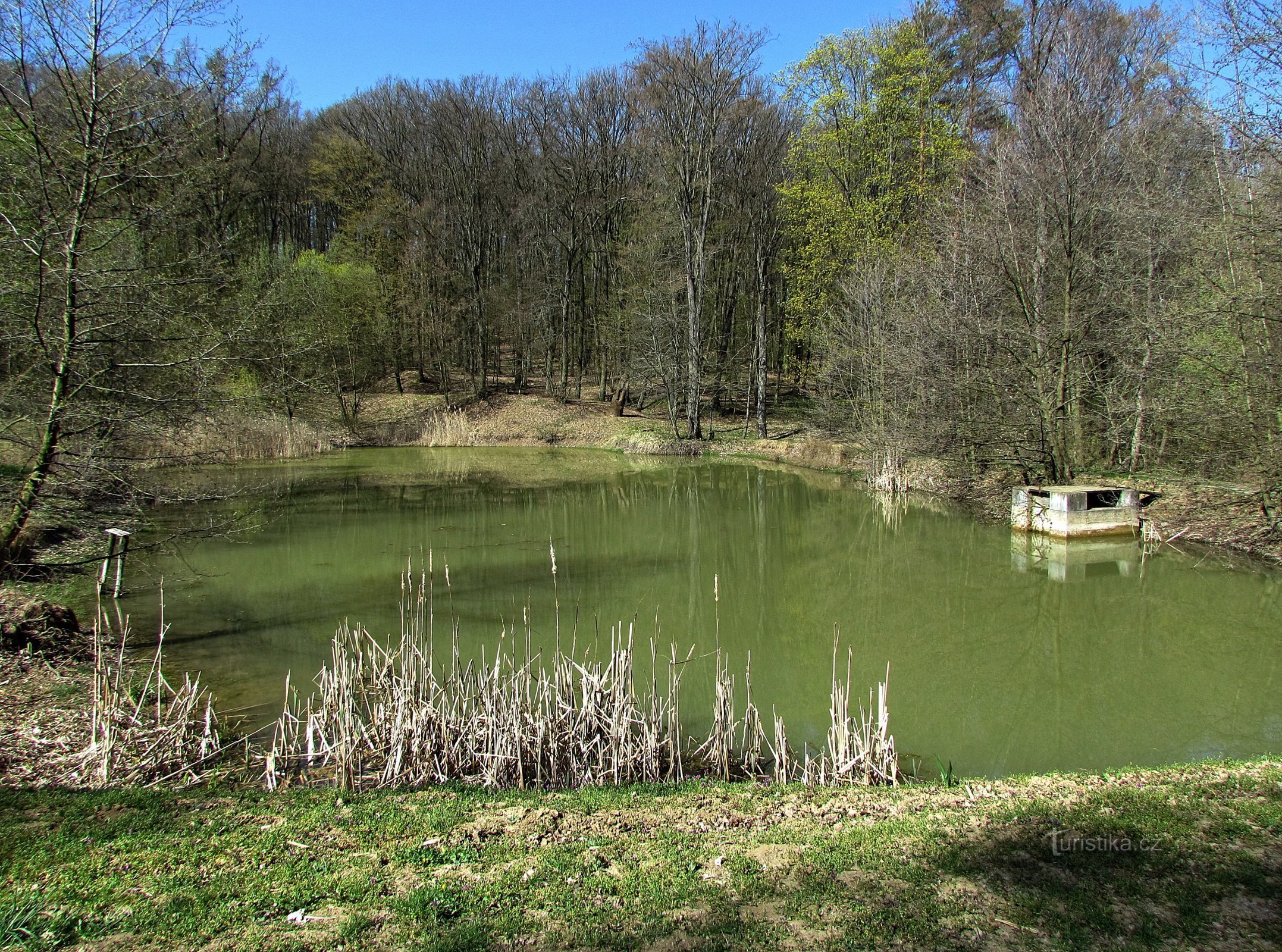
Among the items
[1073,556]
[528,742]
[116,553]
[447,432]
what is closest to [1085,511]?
[1073,556]

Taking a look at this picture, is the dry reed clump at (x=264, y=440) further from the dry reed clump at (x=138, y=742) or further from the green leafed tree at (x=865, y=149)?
the green leafed tree at (x=865, y=149)

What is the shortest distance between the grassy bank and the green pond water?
5.69 feet

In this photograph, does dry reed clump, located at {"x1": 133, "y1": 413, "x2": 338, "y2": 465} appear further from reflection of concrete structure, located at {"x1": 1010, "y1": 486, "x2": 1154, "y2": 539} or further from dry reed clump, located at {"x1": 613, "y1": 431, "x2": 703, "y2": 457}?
reflection of concrete structure, located at {"x1": 1010, "y1": 486, "x2": 1154, "y2": 539}

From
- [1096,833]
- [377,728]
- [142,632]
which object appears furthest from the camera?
[142,632]

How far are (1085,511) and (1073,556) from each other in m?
1.23

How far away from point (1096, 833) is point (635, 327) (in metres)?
26.8

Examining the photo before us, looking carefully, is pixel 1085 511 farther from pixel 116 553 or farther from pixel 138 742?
pixel 116 553

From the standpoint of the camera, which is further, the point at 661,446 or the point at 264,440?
the point at 661,446

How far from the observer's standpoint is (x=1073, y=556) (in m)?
12.2

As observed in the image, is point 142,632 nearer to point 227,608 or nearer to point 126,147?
point 227,608

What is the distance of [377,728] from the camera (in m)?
5.17

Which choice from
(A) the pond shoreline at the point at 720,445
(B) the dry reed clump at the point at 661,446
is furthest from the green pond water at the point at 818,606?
(B) the dry reed clump at the point at 661,446

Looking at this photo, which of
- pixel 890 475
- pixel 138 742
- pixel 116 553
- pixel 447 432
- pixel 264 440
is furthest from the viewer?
pixel 447 432

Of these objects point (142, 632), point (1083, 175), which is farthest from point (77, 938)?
point (1083, 175)
